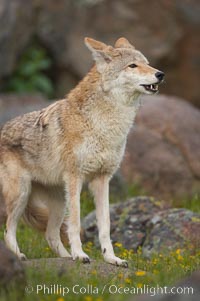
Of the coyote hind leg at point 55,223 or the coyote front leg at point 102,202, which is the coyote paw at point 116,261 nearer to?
the coyote front leg at point 102,202

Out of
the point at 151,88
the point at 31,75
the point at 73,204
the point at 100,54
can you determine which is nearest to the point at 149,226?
the point at 73,204

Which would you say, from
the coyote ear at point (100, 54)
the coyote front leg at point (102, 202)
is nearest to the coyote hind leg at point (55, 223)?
the coyote front leg at point (102, 202)

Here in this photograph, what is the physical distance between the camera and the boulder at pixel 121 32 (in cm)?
1816

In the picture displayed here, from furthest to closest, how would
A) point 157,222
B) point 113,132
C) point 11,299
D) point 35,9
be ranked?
point 35,9 < point 157,222 < point 113,132 < point 11,299

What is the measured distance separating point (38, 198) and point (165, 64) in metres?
9.56

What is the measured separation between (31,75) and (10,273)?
39.1 ft

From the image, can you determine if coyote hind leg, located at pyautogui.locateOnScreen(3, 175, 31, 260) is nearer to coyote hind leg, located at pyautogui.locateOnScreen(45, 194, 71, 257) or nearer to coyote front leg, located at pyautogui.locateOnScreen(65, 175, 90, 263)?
coyote hind leg, located at pyautogui.locateOnScreen(45, 194, 71, 257)

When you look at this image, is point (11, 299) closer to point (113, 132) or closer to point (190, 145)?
point (113, 132)

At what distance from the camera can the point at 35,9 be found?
721 inches

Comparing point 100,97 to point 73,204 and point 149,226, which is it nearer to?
point 73,204

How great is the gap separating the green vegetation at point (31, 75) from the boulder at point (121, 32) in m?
0.26

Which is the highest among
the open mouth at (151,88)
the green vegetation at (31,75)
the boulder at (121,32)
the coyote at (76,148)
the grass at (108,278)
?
the boulder at (121,32)

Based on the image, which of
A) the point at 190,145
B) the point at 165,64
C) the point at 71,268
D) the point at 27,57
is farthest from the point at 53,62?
the point at 71,268

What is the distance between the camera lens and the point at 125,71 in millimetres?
9039
